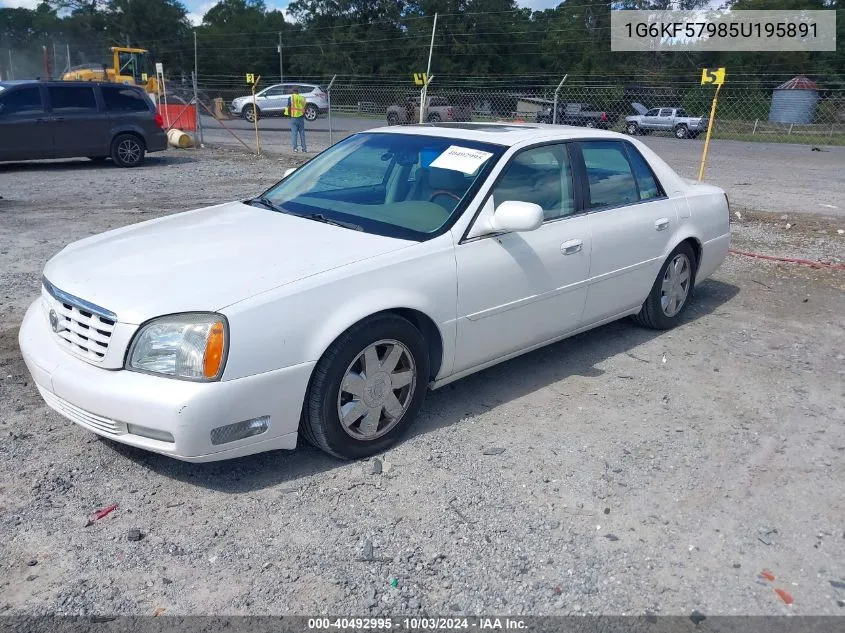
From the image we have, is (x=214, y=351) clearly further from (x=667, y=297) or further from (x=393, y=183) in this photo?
Result: (x=667, y=297)

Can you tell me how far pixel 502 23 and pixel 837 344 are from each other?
34297 mm

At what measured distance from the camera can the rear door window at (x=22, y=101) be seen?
13.8m

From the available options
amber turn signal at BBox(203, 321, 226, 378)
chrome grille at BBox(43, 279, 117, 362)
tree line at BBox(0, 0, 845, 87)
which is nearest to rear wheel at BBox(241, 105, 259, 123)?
tree line at BBox(0, 0, 845, 87)

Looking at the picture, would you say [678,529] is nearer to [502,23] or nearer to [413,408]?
[413,408]

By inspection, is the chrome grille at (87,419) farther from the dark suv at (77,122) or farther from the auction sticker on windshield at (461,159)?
the dark suv at (77,122)

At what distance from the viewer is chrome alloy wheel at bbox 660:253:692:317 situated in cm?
563

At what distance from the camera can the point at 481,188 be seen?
416 centimetres

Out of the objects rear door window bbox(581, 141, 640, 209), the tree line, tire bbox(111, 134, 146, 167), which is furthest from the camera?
the tree line

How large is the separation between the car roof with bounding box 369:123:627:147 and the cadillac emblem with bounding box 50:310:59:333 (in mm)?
2325

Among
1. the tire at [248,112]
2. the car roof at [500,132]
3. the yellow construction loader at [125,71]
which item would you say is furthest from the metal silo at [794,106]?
the car roof at [500,132]

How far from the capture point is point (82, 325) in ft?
11.1

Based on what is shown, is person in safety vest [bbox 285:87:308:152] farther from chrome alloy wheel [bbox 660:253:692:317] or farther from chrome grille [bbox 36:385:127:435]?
chrome grille [bbox 36:385:127:435]

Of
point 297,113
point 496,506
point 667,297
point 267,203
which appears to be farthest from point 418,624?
point 297,113

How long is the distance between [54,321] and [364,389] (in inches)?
58.6
